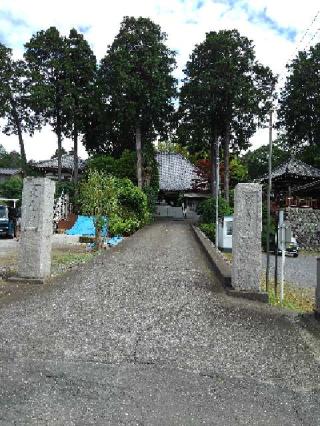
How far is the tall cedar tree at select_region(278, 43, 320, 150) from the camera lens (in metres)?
35.2

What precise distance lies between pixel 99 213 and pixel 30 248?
21.5 ft

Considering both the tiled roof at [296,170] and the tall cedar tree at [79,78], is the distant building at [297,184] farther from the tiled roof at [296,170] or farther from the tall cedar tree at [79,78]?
the tall cedar tree at [79,78]

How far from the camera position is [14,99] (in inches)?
1273

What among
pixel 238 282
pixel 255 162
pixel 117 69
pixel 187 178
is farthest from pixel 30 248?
pixel 255 162

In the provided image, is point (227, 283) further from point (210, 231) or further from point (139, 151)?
point (139, 151)

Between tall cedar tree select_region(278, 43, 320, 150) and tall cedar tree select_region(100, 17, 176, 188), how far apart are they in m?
11.8

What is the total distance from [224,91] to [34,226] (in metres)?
23.7

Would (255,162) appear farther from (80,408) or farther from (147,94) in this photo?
(80,408)

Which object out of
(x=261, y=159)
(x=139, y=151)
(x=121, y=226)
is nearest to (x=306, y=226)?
(x=139, y=151)

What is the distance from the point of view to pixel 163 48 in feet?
101

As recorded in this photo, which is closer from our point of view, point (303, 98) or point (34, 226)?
point (34, 226)

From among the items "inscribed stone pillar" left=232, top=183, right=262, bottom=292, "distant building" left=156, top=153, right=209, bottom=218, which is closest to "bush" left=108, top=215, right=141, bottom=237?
"inscribed stone pillar" left=232, top=183, right=262, bottom=292

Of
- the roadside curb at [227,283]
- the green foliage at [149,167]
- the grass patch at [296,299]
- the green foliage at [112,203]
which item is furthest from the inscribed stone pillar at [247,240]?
the green foliage at [149,167]

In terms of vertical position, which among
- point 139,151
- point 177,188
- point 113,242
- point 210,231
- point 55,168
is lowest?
point 113,242
